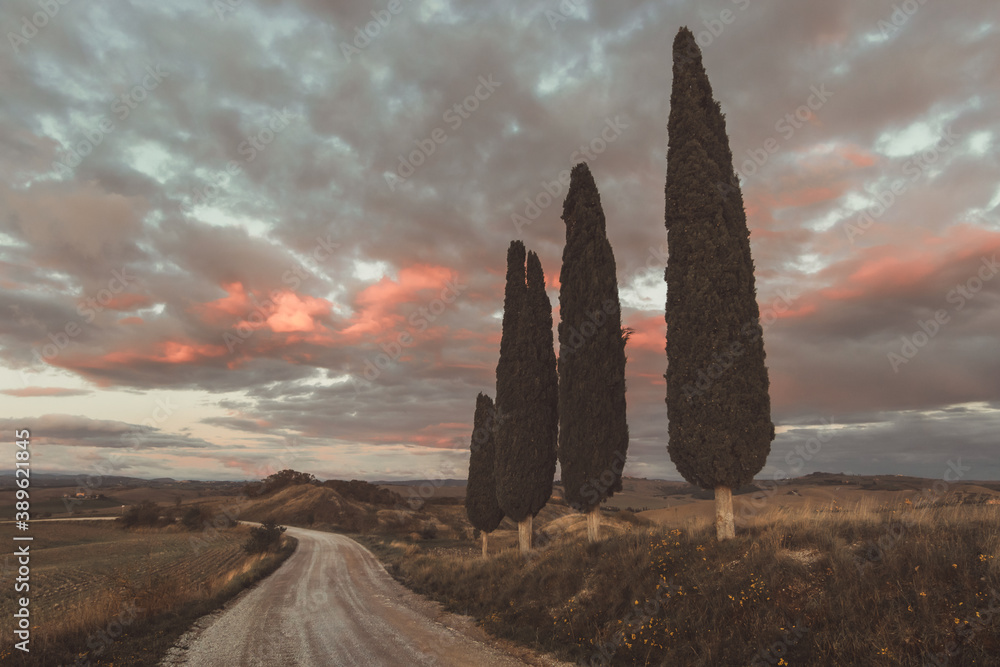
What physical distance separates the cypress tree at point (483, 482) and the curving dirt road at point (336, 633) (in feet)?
41.7

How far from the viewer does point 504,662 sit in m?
10.0

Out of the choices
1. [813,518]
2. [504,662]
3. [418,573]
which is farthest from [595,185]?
[418,573]

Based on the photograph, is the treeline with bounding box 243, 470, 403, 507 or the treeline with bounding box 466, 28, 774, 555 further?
the treeline with bounding box 243, 470, 403, 507

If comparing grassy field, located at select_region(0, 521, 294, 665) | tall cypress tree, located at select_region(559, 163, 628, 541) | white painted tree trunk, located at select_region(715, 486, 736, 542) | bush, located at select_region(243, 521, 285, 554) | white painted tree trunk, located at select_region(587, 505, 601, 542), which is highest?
tall cypress tree, located at select_region(559, 163, 628, 541)

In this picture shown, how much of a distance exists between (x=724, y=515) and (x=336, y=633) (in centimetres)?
1071

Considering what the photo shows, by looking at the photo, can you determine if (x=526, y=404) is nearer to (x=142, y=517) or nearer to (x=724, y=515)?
(x=724, y=515)

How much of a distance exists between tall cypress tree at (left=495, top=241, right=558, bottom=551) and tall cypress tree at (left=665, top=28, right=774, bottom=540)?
32.7 feet

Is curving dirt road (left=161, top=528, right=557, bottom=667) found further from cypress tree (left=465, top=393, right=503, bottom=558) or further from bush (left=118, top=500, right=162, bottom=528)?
bush (left=118, top=500, right=162, bottom=528)

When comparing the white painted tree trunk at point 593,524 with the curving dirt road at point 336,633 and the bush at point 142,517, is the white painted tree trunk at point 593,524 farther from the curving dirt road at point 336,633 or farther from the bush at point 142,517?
the bush at point 142,517

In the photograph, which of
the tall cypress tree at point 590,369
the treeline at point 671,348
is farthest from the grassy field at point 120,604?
the tall cypress tree at point 590,369

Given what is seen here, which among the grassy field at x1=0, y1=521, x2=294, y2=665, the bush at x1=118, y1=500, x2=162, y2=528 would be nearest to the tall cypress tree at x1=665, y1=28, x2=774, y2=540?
the grassy field at x1=0, y1=521, x2=294, y2=665

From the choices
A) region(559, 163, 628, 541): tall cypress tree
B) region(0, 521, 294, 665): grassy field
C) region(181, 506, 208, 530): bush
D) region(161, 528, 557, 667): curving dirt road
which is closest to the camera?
region(161, 528, 557, 667): curving dirt road

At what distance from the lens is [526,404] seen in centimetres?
2336

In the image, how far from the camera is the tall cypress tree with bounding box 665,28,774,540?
1240cm
